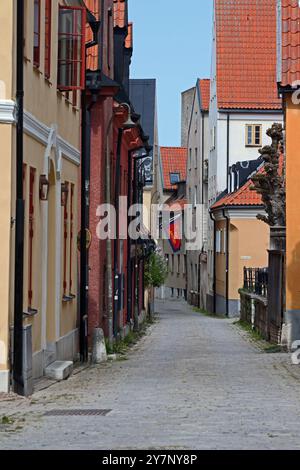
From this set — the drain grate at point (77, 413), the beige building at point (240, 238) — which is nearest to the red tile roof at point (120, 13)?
the beige building at point (240, 238)

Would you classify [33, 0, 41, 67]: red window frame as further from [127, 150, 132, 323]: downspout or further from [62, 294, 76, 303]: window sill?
[127, 150, 132, 323]: downspout

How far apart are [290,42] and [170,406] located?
47.7 feet

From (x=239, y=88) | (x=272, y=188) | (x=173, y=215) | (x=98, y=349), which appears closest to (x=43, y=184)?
(x=98, y=349)

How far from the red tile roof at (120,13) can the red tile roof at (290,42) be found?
9630mm

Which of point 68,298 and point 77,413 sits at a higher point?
point 68,298

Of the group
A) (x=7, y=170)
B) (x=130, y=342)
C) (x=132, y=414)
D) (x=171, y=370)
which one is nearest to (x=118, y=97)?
(x=130, y=342)

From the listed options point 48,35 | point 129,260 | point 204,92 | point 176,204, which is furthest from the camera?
point 176,204

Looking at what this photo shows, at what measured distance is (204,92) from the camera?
7275cm

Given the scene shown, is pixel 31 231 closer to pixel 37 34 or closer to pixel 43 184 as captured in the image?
pixel 43 184

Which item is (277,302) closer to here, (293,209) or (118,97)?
(293,209)

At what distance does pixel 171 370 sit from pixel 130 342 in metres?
12.2

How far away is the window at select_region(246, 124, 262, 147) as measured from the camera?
61781 millimetres

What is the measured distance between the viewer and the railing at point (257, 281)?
122 ft

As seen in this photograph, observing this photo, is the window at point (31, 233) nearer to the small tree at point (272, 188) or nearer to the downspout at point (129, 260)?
the small tree at point (272, 188)
